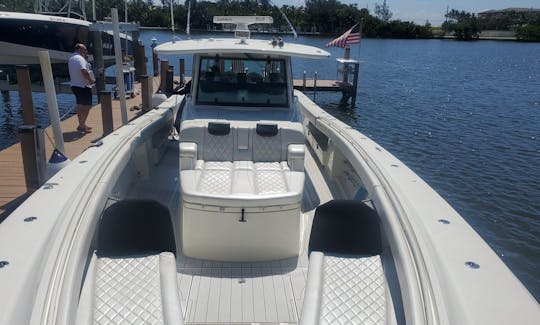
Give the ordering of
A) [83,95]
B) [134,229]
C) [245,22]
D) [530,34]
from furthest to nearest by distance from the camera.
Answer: [530,34] < [83,95] < [245,22] < [134,229]

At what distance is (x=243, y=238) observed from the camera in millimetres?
3092

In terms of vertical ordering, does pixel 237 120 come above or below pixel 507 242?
above

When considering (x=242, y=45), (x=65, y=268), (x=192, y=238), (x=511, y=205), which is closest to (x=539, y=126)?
(x=511, y=205)

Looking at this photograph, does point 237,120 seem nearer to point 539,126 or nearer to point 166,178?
point 166,178

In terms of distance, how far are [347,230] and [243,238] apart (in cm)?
74

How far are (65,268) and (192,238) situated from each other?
47.0 inches

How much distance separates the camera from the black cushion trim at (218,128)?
3623 mm

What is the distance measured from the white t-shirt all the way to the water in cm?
406

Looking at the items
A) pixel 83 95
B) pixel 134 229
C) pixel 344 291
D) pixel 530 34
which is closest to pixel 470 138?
pixel 83 95

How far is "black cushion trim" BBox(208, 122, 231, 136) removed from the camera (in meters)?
3.62

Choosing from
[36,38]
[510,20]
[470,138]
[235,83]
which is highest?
[510,20]

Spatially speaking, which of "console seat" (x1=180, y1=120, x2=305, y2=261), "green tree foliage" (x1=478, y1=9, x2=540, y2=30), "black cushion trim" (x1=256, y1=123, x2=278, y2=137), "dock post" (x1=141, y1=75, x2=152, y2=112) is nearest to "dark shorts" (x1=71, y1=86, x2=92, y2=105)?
"dock post" (x1=141, y1=75, x2=152, y2=112)

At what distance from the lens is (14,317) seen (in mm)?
1577

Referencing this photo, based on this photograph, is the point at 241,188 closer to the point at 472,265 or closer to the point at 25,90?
the point at 472,265
